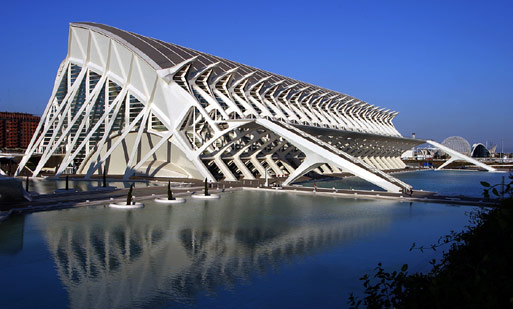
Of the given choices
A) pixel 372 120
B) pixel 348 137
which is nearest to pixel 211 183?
pixel 348 137

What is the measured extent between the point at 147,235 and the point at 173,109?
81.9ft

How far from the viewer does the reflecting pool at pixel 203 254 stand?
991 cm

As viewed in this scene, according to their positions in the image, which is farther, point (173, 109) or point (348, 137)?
Result: point (348, 137)

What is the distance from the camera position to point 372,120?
80938 millimetres

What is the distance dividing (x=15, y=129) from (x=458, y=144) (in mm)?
160220

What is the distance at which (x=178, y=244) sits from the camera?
14.9 meters

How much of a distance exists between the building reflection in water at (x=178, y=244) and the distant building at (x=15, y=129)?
137 metres

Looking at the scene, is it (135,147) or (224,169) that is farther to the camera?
(135,147)

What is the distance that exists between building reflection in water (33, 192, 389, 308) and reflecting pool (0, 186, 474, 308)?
38 millimetres

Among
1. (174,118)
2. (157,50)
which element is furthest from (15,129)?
(174,118)

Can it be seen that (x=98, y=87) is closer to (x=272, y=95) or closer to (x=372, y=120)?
(x=272, y=95)

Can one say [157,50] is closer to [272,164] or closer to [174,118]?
[174,118]

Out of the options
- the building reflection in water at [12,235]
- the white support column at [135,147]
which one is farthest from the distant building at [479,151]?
the building reflection in water at [12,235]

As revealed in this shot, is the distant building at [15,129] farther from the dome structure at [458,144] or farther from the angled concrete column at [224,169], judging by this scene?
the dome structure at [458,144]
